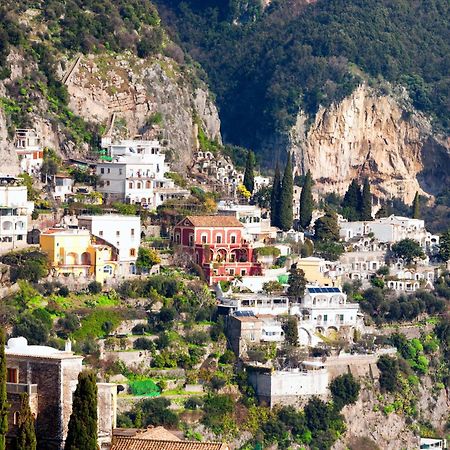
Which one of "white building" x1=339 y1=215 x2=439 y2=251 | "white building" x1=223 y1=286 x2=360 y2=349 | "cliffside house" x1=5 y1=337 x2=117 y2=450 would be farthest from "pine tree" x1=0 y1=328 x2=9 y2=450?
"white building" x1=339 y1=215 x2=439 y2=251

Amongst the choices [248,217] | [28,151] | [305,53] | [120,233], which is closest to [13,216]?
[120,233]

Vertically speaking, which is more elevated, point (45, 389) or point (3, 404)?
point (45, 389)

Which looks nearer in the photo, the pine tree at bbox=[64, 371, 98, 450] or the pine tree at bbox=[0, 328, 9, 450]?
the pine tree at bbox=[0, 328, 9, 450]

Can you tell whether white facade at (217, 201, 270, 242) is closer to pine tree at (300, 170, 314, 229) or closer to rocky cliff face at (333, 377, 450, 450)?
pine tree at (300, 170, 314, 229)

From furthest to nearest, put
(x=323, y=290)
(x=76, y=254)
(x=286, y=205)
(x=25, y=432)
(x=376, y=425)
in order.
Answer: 1. (x=286, y=205)
2. (x=323, y=290)
3. (x=376, y=425)
4. (x=76, y=254)
5. (x=25, y=432)

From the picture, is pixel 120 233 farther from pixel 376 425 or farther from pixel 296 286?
pixel 376 425

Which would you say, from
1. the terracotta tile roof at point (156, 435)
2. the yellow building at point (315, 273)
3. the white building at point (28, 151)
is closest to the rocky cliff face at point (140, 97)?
the white building at point (28, 151)
